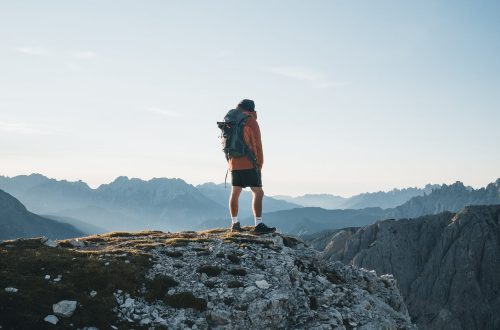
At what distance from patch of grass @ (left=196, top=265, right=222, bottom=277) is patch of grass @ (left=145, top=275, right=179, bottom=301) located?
128 cm

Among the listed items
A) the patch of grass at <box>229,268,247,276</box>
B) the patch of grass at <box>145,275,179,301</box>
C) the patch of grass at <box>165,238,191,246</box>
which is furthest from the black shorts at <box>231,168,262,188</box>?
the patch of grass at <box>145,275,179,301</box>

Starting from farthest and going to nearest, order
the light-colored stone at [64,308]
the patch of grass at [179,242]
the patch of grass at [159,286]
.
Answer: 1. the patch of grass at [179,242]
2. the patch of grass at [159,286]
3. the light-colored stone at [64,308]

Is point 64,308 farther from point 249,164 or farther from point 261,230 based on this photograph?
point 261,230

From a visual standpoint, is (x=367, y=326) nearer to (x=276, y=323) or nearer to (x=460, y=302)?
(x=276, y=323)

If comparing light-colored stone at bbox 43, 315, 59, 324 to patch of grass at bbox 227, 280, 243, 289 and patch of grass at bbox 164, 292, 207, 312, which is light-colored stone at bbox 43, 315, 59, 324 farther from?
patch of grass at bbox 227, 280, 243, 289

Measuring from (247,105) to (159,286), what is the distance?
383 inches

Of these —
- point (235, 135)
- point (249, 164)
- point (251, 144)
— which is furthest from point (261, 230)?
point (235, 135)

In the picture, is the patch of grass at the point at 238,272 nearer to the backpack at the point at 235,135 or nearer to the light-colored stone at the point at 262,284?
the light-colored stone at the point at 262,284

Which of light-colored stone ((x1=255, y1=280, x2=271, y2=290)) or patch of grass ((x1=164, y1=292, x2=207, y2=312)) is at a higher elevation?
light-colored stone ((x1=255, y1=280, x2=271, y2=290))

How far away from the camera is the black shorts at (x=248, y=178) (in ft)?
66.9

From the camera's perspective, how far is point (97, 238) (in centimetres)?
2288

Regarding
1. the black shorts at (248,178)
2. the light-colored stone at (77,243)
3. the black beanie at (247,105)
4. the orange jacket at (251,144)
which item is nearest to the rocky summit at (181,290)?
the light-colored stone at (77,243)

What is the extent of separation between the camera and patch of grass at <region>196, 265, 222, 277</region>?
16.1 m

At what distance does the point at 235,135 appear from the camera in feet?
67.1
